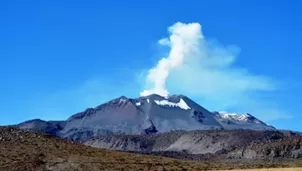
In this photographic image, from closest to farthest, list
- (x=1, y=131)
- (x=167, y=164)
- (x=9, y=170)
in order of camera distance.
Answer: (x=9, y=170) < (x=167, y=164) < (x=1, y=131)

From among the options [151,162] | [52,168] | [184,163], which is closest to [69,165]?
[52,168]

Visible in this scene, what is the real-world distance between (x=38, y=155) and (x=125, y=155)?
2309 cm

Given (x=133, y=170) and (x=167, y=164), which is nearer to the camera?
(x=133, y=170)

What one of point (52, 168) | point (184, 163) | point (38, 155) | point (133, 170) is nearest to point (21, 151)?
point (38, 155)

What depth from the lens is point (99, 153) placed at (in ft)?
388

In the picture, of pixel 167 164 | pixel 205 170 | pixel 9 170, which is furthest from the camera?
pixel 167 164

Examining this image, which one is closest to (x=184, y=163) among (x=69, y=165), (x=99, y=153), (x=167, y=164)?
(x=167, y=164)

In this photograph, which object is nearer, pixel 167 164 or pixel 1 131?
pixel 167 164

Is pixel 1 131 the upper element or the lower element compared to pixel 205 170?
upper

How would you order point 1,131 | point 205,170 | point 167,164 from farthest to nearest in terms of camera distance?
point 1,131 → point 167,164 → point 205,170

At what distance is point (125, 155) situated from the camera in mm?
123688

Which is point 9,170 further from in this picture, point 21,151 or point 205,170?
point 205,170

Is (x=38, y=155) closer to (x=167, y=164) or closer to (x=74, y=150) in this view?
(x=74, y=150)

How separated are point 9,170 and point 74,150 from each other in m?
21.8
